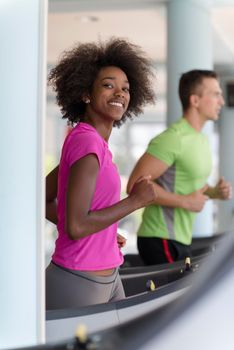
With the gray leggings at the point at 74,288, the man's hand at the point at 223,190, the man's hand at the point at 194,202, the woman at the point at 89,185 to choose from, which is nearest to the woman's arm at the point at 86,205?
the woman at the point at 89,185

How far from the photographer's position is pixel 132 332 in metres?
0.82

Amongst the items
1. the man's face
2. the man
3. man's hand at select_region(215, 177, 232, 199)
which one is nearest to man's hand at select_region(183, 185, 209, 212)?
the man

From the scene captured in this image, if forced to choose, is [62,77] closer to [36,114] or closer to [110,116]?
[110,116]

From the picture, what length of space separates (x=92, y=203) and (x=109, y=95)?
417mm

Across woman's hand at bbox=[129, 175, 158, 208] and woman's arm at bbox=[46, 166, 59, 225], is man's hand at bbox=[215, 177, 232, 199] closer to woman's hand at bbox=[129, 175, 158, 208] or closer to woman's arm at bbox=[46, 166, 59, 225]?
woman's arm at bbox=[46, 166, 59, 225]

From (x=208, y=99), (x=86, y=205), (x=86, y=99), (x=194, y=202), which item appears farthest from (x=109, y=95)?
(x=208, y=99)

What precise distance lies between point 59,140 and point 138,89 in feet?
29.5

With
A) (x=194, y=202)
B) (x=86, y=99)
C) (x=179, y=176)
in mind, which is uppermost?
(x=86, y=99)

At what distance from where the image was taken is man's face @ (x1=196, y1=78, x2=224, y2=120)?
12.1 feet

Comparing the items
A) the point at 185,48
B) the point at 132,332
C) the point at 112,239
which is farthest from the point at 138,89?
the point at 185,48

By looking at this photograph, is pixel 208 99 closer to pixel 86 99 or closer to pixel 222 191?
pixel 222 191

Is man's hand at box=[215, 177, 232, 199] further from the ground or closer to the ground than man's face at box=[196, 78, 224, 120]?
closer to the ground

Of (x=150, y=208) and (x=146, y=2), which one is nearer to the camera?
(x=150, y=208)

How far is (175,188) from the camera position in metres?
3.41
